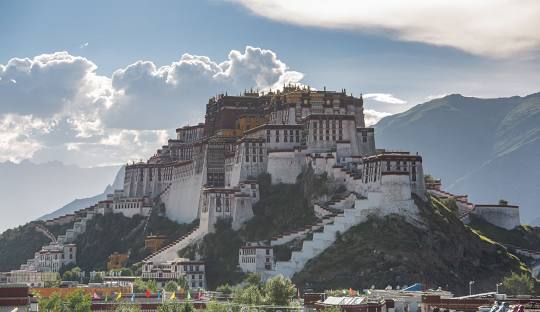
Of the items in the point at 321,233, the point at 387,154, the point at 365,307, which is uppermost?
the point at 387,154

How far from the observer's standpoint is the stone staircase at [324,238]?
177125 millimetres

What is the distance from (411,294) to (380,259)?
53921 mm

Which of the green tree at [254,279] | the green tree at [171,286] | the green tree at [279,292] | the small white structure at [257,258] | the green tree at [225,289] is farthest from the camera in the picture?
the small white structure at [257,258]

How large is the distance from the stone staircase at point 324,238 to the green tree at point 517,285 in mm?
22029

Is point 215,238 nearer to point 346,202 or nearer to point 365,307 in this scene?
point 346,202

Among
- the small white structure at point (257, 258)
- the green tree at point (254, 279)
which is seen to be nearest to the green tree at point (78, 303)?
the green tree at point (254, 279)

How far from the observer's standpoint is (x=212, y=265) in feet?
639

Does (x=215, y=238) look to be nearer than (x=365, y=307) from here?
No

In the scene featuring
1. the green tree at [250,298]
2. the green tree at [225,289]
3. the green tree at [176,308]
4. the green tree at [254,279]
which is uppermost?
the green tree at [254,279]

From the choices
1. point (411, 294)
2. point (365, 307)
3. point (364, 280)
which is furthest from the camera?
point (364, 280)

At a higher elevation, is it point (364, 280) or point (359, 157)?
point (359, 157)

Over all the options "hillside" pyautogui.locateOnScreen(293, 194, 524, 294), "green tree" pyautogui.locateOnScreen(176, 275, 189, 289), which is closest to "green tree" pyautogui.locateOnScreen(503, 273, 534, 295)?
"hillside" pyautogui.locateOnScreen(293, 194, 524, 294)

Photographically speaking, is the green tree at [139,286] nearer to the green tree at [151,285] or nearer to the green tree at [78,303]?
the green tree at [151,285]

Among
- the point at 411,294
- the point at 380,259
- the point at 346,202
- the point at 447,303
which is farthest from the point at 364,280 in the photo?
the point at 447,303
